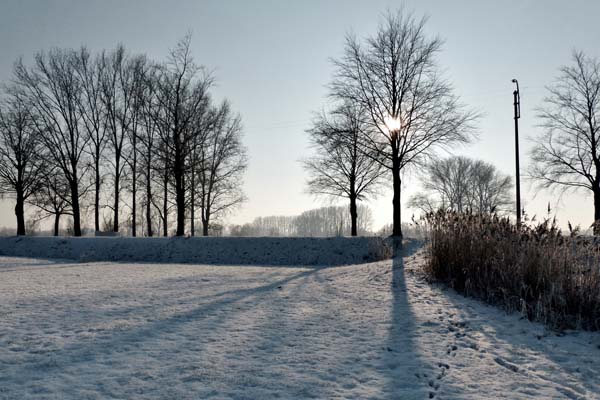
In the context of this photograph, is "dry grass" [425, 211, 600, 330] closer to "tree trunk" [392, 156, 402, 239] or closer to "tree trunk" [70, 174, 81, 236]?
"tree trunk" [392, 156, 402, 239]

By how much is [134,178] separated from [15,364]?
23299 mm

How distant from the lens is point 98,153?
2581cm

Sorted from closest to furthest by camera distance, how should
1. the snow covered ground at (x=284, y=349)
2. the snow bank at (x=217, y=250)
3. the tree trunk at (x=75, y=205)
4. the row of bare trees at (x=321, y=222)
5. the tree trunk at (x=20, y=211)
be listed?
the snow covered ground at (x=284, y=349)
the snow bank at (x=217, y=250)
the tree trunk at (x=75, y=205)
the tree trunk at (x=20, y=211)
the row of bare trees at (x=321, y=222)

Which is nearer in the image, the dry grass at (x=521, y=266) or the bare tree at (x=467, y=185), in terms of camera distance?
the dry grass at (x=521, y=266)

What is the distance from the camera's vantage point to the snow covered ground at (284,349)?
330 cm

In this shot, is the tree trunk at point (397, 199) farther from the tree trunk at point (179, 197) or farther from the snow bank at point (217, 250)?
the tree trunk at point (179, 197)

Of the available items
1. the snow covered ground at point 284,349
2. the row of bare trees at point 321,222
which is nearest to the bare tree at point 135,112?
the snow covered ground at point 284,349

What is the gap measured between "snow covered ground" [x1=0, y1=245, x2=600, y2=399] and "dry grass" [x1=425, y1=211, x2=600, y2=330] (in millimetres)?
353

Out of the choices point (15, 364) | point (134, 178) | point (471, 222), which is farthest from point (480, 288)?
point (134, 178)

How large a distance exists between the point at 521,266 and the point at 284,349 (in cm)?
413

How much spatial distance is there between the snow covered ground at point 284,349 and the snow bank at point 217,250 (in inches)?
377

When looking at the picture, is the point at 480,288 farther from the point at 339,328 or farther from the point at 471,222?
the point at 339,328

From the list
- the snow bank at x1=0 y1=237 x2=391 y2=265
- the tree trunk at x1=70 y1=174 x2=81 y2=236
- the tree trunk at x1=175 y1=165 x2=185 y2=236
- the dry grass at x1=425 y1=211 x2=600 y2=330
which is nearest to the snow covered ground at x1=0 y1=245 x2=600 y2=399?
the dry grass at x1=425 y1=211 x2=600 y2=330

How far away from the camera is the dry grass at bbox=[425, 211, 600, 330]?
17.4 feet
